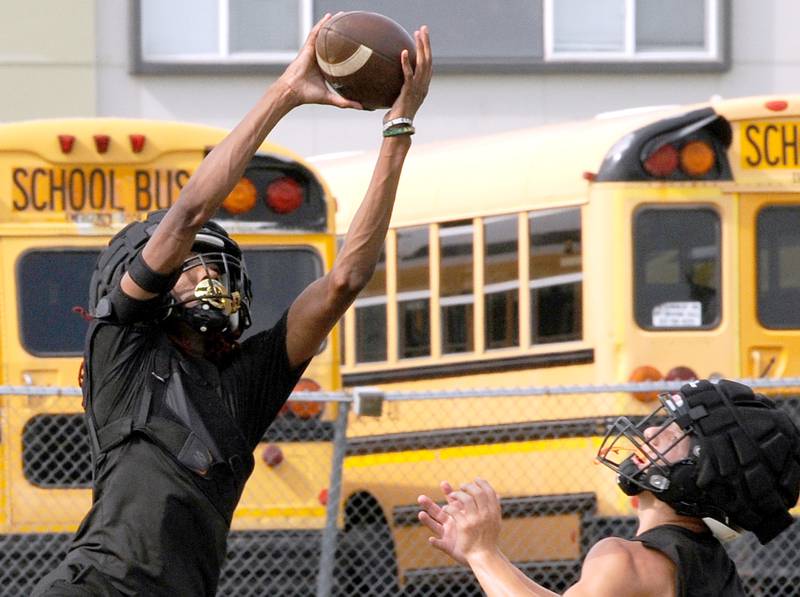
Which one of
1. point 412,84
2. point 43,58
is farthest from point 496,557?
point 43,58

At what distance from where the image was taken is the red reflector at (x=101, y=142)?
8.24 m

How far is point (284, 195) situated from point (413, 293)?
1.67 m

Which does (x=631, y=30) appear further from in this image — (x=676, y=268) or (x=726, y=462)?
(x=726, y=462)

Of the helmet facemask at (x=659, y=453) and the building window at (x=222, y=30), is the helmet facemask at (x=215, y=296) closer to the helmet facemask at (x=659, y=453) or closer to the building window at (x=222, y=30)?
the helmet facemask at (x=659, y=453)

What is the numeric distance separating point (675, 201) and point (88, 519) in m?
5.62

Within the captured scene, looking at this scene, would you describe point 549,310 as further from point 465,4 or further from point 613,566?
point 465,4

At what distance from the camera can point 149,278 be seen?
3697 millimetres

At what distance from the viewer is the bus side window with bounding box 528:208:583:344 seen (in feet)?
29.9

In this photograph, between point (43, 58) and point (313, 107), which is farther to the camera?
point (313, 107)

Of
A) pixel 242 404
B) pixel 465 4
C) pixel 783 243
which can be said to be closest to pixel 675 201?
A: pixel 783 243

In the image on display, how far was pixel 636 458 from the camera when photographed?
3.44 meters

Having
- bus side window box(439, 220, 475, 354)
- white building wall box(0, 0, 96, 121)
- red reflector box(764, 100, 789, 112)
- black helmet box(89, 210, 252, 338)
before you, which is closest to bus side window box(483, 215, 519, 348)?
bus side window box(439, 220, 475, 354)

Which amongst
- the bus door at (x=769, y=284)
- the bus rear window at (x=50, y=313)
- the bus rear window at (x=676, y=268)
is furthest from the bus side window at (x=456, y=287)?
the bus rear window at (x=50, y=313)

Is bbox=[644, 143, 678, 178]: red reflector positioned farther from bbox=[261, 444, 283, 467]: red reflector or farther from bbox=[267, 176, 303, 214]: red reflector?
bbox=[261, 444, 283, 467]: red reflector
